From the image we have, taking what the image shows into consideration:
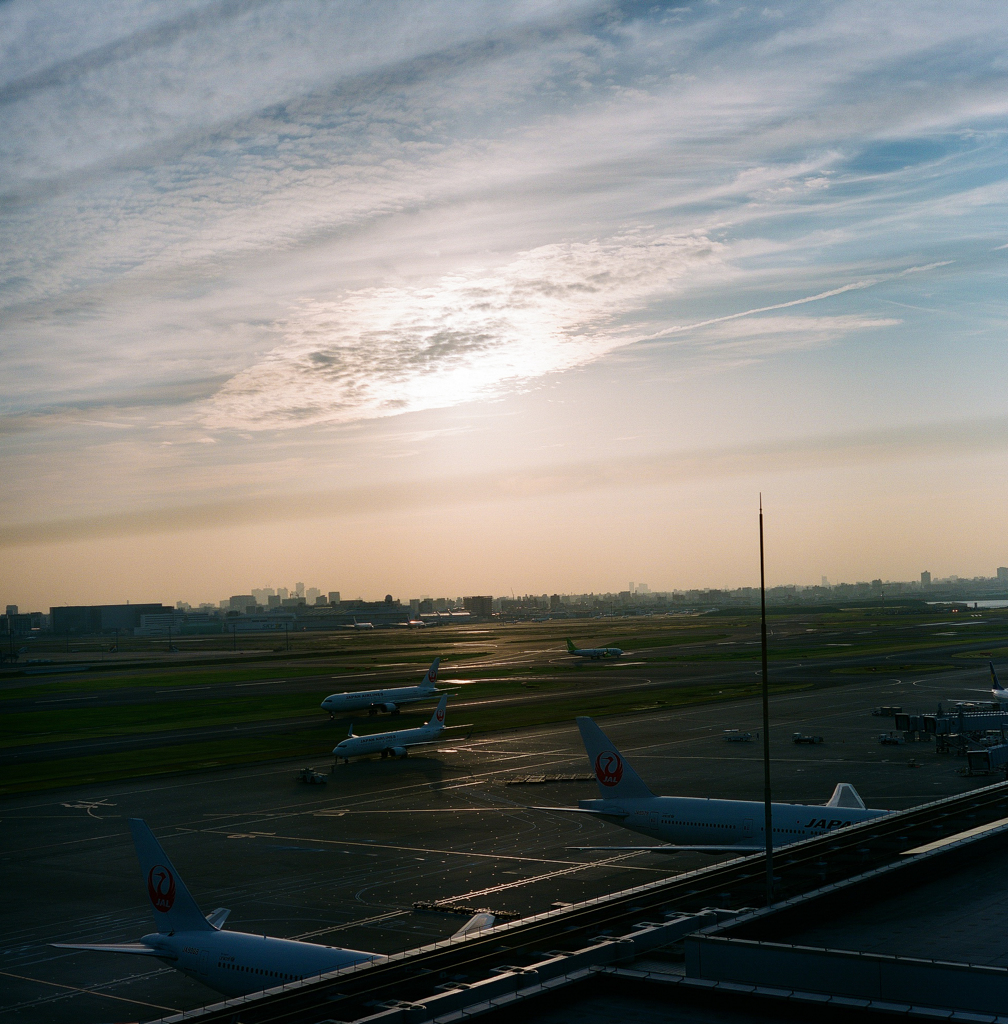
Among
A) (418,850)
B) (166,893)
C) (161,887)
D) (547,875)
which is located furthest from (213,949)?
(418,850)

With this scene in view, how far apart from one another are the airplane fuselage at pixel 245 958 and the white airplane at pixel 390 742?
5864cm

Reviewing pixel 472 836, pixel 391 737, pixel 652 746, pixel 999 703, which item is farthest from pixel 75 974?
pixel 999 703

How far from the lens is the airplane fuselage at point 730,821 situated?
1807 inches

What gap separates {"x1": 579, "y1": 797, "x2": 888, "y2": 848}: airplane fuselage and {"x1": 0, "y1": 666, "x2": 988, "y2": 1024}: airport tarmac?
11.0ft

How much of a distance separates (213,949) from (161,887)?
3801 millimetres

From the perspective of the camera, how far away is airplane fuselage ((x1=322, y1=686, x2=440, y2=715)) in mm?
121438

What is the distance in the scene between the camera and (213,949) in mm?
32438

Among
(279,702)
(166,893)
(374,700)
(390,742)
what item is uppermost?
(166,893)

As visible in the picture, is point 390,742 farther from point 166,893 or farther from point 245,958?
point 245,958

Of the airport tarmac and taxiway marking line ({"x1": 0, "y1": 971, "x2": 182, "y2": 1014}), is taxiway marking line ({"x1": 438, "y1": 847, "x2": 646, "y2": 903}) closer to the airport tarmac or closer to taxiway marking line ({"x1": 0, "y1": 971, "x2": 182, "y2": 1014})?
the airport tarmac

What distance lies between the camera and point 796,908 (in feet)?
91.8

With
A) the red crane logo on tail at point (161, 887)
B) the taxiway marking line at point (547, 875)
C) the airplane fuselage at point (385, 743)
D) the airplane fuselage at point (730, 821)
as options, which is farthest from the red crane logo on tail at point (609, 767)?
the airplane fuselage at point (385, 743)

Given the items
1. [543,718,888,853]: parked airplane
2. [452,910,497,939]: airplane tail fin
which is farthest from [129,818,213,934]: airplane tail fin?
[543,718,888,853]: parked airplane

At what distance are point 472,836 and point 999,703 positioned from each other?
7197cm
